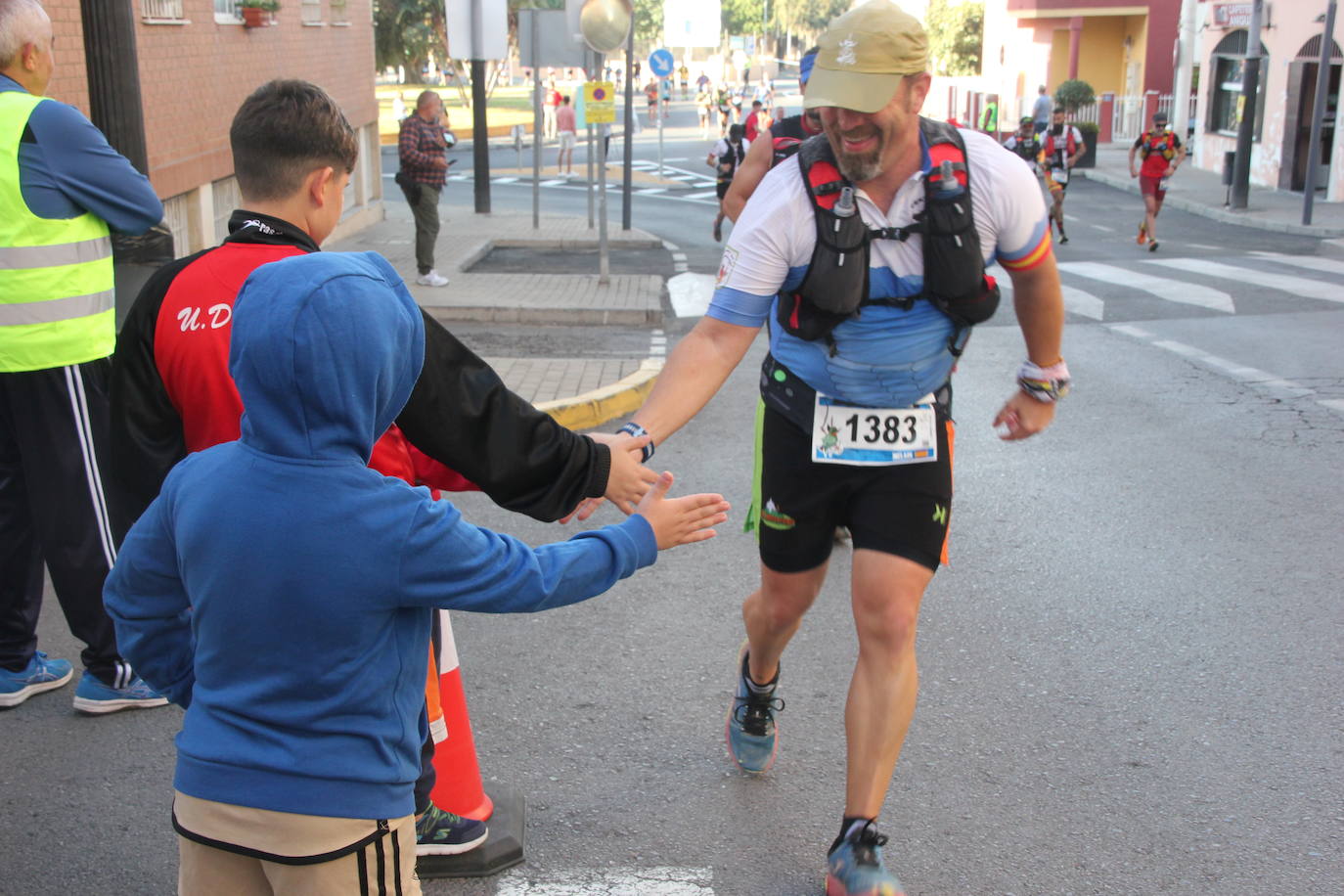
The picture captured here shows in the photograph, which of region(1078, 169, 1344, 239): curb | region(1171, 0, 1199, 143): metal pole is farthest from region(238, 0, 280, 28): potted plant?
region(1171, 0, 1199, 143): metal pole

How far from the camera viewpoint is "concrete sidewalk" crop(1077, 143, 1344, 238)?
19.7 metres

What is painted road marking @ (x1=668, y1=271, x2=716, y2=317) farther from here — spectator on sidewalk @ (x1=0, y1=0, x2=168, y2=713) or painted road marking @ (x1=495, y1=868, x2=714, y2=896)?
painted road marking @ (x1=495, y1=868, x2=714, y2=896)

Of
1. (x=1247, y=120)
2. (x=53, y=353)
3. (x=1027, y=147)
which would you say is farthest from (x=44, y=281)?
(x=1247, y=120)

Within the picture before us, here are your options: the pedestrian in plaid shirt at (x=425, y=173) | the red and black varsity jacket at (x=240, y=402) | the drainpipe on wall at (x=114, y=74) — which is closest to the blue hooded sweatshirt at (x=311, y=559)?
the red and black varsity jacket at (x=240, y=402)

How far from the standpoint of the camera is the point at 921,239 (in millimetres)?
3166

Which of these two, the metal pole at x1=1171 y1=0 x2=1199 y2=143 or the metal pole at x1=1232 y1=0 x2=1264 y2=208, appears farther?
the metal pole at x1=1171 y1=0 x2=1199 y2=143

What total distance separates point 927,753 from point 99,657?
2573 mm

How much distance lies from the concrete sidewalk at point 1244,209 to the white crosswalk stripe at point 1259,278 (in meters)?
4.33

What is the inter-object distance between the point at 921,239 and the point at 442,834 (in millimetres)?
1869

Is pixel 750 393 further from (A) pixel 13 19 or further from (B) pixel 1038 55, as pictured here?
(B) pixel 1038 55

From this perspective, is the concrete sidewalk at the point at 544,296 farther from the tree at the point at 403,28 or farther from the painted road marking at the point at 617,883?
the tree at the point at 403,28

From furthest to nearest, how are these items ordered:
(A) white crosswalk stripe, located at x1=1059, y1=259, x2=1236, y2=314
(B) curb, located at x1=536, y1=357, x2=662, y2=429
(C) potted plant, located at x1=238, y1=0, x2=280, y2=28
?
1. (C) potted plant, located at x1=238, y1=0, x2=280, y2=28
2. (A) white crosswalk stripe, located at x1=1059, y1=259, x2=1236, y2=314
3. (B) curb, located at x1=536, y1=357, x2=662, y2=429

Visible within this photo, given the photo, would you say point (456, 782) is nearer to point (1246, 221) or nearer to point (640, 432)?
point (640, 432)

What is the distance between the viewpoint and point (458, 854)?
3301 millimetres
